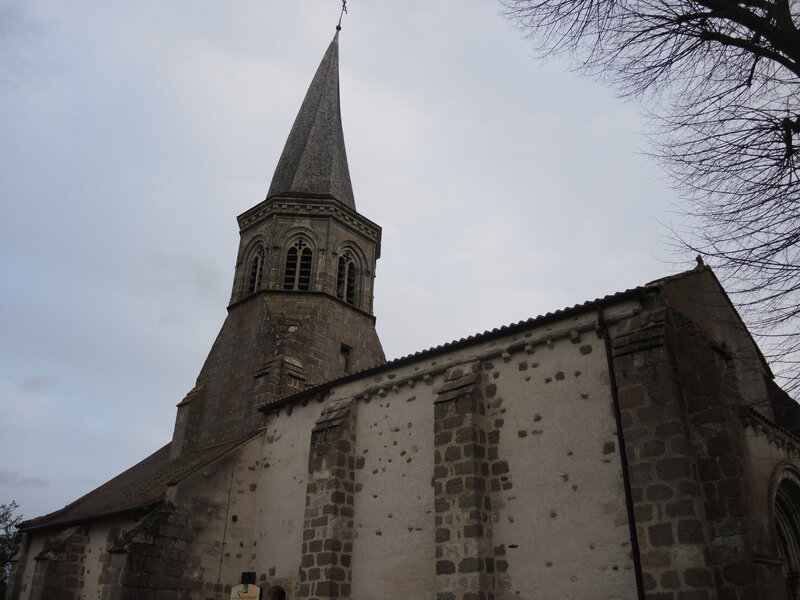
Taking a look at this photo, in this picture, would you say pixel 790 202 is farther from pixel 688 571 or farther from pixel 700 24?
pixel 688 571

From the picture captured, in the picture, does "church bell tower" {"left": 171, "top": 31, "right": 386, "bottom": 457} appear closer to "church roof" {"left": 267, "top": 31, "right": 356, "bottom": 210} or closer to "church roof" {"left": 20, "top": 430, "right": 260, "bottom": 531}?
"church roof" {"left": 267, "top": 31, "right": 356, "bottom": 210}

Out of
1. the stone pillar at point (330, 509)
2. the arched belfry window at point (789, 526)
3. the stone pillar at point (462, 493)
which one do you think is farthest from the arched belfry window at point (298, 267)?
the arched belfry window at point (789, 526)

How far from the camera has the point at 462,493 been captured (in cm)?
994

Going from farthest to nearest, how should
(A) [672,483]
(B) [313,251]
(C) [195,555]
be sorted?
(B) [313,251], (C) [195,555], (A) [672,483]

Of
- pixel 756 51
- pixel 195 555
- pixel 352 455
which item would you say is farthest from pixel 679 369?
pixel 195 555

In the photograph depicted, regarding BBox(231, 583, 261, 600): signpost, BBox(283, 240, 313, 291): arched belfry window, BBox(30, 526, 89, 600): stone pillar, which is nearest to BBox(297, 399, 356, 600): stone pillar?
BBox(231, 583, 261, 600): signpost

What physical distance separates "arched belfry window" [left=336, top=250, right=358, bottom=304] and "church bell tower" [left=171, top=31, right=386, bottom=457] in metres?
0.03

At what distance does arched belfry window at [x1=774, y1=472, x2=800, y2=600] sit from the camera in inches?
387

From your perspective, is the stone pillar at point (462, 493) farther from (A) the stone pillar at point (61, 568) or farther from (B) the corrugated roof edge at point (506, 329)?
(A) the stone pillar at point (61, 568)

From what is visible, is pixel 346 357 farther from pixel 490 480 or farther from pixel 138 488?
pixel 490 480

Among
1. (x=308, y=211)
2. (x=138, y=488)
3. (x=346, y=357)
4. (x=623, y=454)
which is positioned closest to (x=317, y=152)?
(x=308, y=211)

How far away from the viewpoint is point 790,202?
6184mm

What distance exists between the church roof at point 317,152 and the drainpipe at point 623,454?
12967mm

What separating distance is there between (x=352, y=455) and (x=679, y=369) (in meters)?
6.58
